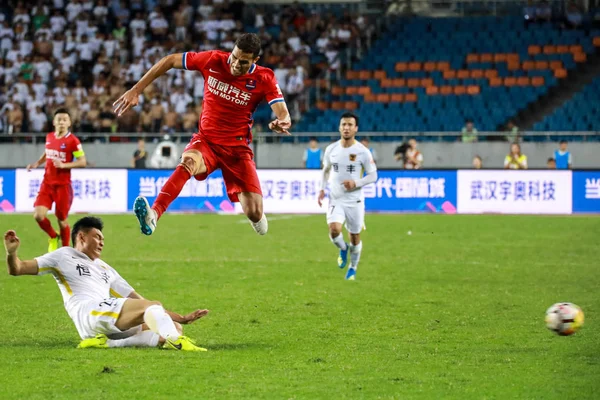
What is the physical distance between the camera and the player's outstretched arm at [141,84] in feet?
29.2

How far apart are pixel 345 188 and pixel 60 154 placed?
492 cm

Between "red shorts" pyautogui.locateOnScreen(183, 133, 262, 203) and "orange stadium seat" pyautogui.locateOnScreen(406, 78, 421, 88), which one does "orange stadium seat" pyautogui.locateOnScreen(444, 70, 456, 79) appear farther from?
"red shorts" pyautogui.locateOnScreen(183, 133, 262, 203)

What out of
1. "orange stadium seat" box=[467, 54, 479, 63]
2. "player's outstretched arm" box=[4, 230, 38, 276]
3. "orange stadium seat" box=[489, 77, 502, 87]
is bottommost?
"player's outstretched arm" box=[4, 230, 38, 276]

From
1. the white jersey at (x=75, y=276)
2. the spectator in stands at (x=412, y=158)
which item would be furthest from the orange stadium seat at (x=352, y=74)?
the white jersey at (x=75, y=276)

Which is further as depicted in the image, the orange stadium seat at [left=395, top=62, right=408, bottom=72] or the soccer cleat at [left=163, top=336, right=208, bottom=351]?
the orange stadium seat at [left=395, top=62, right=408, bottom=72]

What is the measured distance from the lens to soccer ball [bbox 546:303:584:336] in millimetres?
8375

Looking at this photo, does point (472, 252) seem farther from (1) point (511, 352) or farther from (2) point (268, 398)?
(2) point (268, 398)

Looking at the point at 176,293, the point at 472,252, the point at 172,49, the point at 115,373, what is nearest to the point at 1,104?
the point at 172,49

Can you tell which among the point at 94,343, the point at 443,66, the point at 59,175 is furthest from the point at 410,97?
the point at 94,343

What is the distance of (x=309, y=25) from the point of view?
115 ft

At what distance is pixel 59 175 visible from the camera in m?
16.3

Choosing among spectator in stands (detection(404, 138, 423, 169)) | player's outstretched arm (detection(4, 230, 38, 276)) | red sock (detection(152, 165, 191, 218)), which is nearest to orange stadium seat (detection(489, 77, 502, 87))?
spectator in stands (detection(404, 138, 423, 169))

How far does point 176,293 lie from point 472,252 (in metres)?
7.16

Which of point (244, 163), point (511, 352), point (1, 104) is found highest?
point (1, 104)
